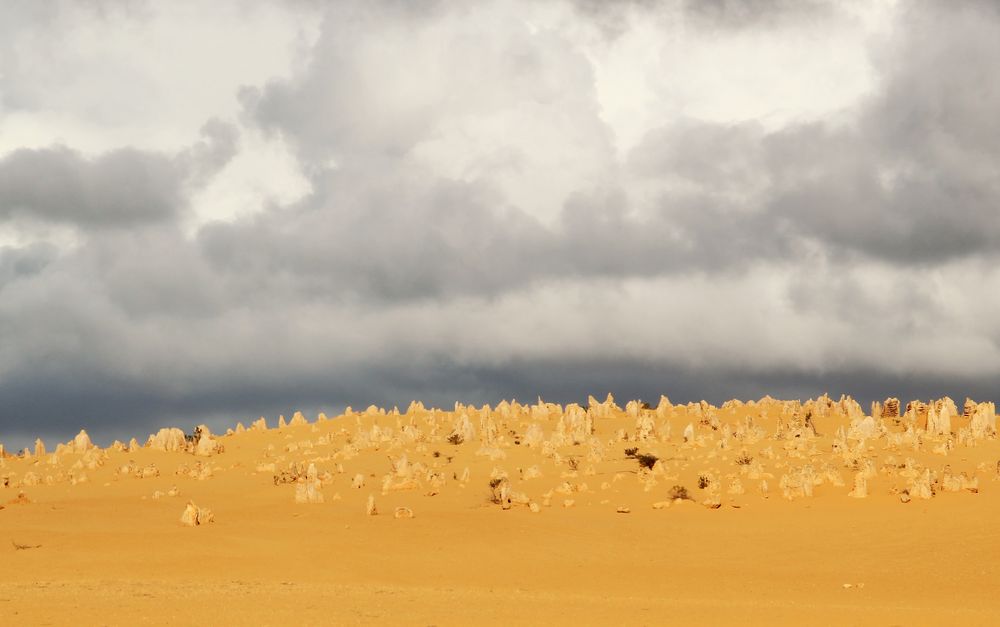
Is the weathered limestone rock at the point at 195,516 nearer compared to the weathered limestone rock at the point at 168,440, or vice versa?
the weathered limestone rock at the point at 195,516

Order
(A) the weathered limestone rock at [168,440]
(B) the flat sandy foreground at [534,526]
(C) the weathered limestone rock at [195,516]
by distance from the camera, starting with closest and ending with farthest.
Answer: (B) the flat sandy foreground at [534,526], (C) the weathered limestone rock at [195,516], (A) the weathered limestone rock at [168,440]

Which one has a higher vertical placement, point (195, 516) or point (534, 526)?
point (195, 516)

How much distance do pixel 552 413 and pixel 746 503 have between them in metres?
22.4

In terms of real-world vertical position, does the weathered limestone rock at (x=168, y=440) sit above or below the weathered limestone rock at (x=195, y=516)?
above

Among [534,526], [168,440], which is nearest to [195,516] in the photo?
[534,526]

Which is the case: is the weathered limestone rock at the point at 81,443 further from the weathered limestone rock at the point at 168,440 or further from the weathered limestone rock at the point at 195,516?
the weathered limestone rock at the point at 195,516

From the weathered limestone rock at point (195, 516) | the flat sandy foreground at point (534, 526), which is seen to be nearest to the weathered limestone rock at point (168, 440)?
the flat sandy foreground at point (534, 526)

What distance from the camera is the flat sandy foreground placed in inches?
938

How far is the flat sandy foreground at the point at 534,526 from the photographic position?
938 inches

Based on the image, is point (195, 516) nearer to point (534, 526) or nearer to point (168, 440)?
point (534, 526)

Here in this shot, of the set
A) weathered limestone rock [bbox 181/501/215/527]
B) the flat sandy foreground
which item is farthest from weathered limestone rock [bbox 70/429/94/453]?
weathered limestone rock [bbox 181/501/215/527]

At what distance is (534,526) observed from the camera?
36.2m

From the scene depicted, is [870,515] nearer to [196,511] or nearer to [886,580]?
[886,580]

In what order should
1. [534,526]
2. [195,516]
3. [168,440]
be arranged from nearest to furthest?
[195,516]
[534,526]
[168,440]
